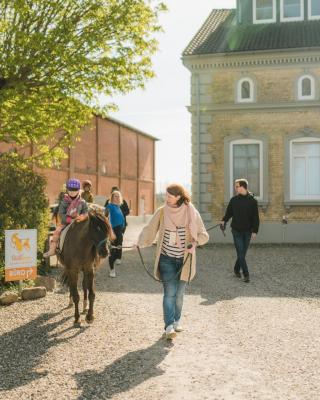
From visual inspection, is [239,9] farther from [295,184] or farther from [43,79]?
[43,79]

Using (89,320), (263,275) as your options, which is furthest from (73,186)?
(263,275)

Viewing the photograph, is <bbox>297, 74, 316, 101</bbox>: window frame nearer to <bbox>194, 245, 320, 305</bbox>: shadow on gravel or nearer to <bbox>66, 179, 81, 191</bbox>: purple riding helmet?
<bbox>194, 245, 320, 305</bbox>: shadow on gravel

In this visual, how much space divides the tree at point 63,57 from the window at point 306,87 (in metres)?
7.11

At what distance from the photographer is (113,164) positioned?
41219 millimetres

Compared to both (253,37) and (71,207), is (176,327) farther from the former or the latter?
(253,37)

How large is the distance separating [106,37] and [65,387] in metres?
11.7

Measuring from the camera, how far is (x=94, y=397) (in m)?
4.83

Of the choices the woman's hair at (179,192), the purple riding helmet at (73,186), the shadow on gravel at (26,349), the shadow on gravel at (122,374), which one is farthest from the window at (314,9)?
the shadow on gravel at (122,374)

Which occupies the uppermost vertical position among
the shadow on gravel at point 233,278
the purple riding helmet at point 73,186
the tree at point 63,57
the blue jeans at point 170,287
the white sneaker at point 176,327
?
the tree at point 63,57

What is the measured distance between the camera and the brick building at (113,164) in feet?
112

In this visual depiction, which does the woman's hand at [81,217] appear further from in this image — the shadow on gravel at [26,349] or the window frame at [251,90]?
the window frame at [251,90]

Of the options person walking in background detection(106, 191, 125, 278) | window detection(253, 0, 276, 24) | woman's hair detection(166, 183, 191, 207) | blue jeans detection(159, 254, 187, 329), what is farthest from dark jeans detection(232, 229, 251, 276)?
window detection(253, 0, 276, 24)

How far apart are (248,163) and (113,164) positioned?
859 inches

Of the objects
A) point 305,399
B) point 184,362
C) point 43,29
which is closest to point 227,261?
point 43,29
